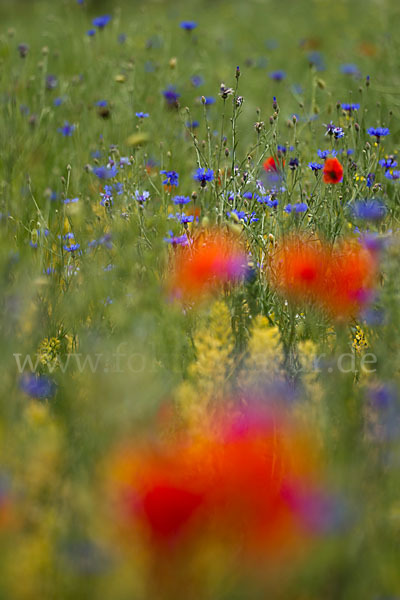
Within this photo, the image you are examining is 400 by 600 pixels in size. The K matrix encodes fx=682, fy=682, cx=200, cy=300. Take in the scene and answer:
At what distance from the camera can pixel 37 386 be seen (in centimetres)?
132

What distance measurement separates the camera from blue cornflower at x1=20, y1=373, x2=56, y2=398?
1.25m

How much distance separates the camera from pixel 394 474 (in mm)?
928

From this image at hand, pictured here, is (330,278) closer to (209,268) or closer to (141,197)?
(209,268)

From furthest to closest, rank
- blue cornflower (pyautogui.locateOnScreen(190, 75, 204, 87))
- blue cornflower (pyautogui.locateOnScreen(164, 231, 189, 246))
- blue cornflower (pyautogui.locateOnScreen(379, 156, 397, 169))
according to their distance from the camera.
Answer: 1. blue cornflower (pyautogui.locateOnScreen(190, 75, 204, 87))
2. blue cornflower (pyautogui.locateOnScreen(379, 156, 397, 169))
3. blue cornflower (pyautogui.locateOnScreen(164, 231, 189, 246))

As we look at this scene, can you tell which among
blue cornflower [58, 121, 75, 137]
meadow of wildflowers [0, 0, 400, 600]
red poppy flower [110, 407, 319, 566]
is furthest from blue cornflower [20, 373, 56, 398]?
blue cornflower [58, 121, 75, 137]

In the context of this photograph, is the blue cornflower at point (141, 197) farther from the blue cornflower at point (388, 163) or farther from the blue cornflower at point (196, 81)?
the blue cornflower at point (196, 81)

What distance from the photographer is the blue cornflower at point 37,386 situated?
4.09 feet

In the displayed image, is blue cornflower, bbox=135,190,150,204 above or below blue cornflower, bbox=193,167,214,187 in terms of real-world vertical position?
below

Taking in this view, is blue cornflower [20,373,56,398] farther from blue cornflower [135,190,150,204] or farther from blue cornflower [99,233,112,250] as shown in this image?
blue cornflower [135,190,150,204]

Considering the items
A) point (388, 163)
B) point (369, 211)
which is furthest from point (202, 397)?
point (388, 163)

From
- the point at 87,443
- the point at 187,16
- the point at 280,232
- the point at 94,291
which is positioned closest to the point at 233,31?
the point at 187,16

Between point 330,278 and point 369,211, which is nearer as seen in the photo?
point 330,278

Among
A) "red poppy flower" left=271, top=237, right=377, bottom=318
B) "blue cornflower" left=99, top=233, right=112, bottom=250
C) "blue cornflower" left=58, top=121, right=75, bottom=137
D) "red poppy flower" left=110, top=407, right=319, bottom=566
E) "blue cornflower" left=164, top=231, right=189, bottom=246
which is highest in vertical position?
"blue cornflower" left=58, top=121, right=75, bottom=137

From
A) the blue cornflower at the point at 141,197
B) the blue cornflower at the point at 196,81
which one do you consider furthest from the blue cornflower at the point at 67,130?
the blue cornflower at the point at 141,197
